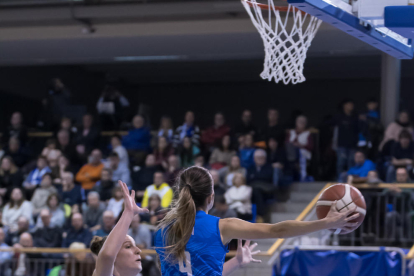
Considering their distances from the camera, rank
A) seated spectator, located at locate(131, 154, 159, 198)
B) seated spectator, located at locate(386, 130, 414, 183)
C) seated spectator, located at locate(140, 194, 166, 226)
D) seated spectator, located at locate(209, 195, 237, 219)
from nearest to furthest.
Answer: seated spectator, located at locate(209, 195, 237, 219) < seated spectator, located at locate(140, 194, 166, 226) < seated spectator, located at locate(386, 130, 414, 183) < seated spectator, located at locate(131, 154, 159, 198)

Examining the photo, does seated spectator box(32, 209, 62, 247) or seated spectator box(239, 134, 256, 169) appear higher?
seated spectator box(239, 134, 256, 169)

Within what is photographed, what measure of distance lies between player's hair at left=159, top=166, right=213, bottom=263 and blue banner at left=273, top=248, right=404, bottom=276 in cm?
424

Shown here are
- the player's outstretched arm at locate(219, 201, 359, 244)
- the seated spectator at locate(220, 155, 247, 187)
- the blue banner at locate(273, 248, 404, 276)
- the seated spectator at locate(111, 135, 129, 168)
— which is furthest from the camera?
the seated spectator at locate(111, 135, 129, 168)

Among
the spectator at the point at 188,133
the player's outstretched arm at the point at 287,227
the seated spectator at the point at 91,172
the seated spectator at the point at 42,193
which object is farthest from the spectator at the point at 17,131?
the player's outstretched arm at the point at 287,227

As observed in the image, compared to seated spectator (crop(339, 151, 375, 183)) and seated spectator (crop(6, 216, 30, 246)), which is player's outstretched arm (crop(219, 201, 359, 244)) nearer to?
seated spectator (crop(339, 151, 375, 183))

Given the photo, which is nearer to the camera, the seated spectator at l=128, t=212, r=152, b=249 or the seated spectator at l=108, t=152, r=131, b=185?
the seated spectator at l=128, t=212, r=152, b=249

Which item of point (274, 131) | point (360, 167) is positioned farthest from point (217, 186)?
point (360, 167)

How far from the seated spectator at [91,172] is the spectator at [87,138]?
26.3 inches

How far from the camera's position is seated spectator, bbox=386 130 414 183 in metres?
9.55

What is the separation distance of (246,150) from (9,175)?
455cm

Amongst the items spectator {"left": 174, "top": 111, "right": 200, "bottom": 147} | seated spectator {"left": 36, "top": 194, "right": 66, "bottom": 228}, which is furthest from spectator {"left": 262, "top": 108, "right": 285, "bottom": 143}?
seated spectator {"left": 36, "top": 194, "right": 66, "bottom": 228}

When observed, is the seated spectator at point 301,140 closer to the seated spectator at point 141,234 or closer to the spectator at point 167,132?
the spectator at point 167,132

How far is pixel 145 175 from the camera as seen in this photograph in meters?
10.7

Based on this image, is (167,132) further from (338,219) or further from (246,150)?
(338,219)
